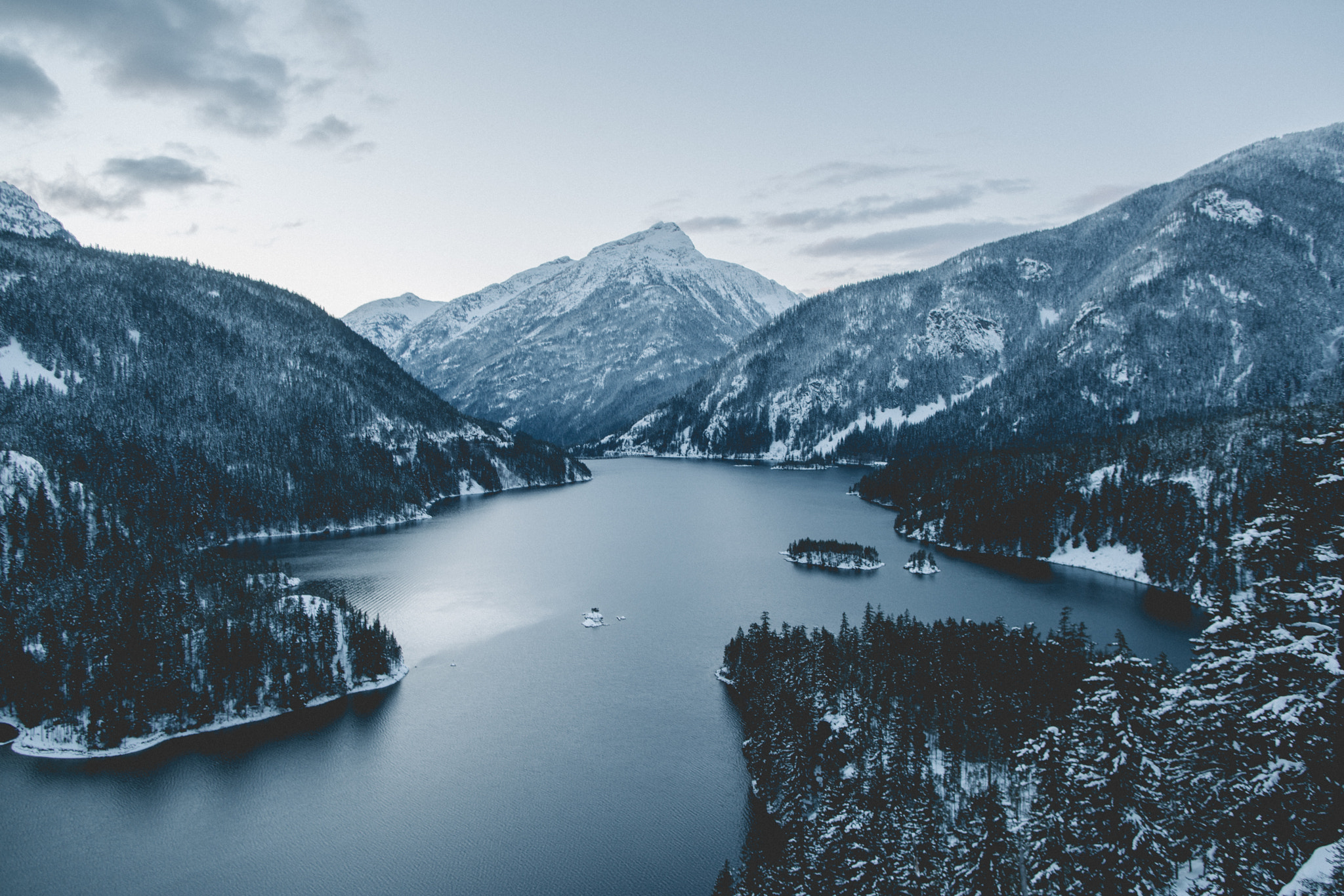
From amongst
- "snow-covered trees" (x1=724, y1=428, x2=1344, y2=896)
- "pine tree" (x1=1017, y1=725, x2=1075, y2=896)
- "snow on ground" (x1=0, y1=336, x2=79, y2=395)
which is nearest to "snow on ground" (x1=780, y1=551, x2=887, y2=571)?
"snow-covered trees" (x1=724, y1=428, x2=1344, y2=896)

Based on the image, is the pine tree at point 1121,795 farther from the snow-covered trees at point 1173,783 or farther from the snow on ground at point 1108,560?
the snow on ground at point 1108,560

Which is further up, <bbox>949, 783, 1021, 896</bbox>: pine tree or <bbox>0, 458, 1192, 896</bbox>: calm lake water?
<bbox>949, 783, 1021, 896</bbox>: pine tree

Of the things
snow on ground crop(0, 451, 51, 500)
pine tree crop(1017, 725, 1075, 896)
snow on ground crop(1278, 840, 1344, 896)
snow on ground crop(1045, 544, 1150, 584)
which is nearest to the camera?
snow on ground crop(1278, 840, 1344, 896)

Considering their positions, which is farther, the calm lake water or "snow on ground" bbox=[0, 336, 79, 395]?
"snow on ground" bbox=[0, 336, 79, 395]

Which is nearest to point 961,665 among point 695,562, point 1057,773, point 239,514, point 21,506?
point 1057,773

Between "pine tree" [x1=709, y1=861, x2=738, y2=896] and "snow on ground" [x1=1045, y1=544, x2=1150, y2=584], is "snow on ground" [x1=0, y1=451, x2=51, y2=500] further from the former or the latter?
"snow on ground" [x1=1045, y1=544, x2=1150, y2=584]

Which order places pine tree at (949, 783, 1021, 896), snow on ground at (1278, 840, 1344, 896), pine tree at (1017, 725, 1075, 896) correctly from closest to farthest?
snow on ground at (1278, 840, 1344, 896)
pine tree at (1017, 725, 1075, 896)
pine tree at (949, 783, 1021, 896)

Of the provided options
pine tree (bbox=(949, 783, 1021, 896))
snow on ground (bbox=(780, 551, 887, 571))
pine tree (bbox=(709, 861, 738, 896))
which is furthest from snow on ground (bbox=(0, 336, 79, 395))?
pine tree (bbox=(949, 783, 1021, 896))

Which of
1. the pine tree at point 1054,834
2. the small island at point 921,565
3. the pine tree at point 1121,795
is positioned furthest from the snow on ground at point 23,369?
the pine tree at point 1121,795

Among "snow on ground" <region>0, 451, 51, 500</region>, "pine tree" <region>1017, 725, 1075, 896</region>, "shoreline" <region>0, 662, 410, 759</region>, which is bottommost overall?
"shoreline" <region>0, 662, 410, 759</region>
